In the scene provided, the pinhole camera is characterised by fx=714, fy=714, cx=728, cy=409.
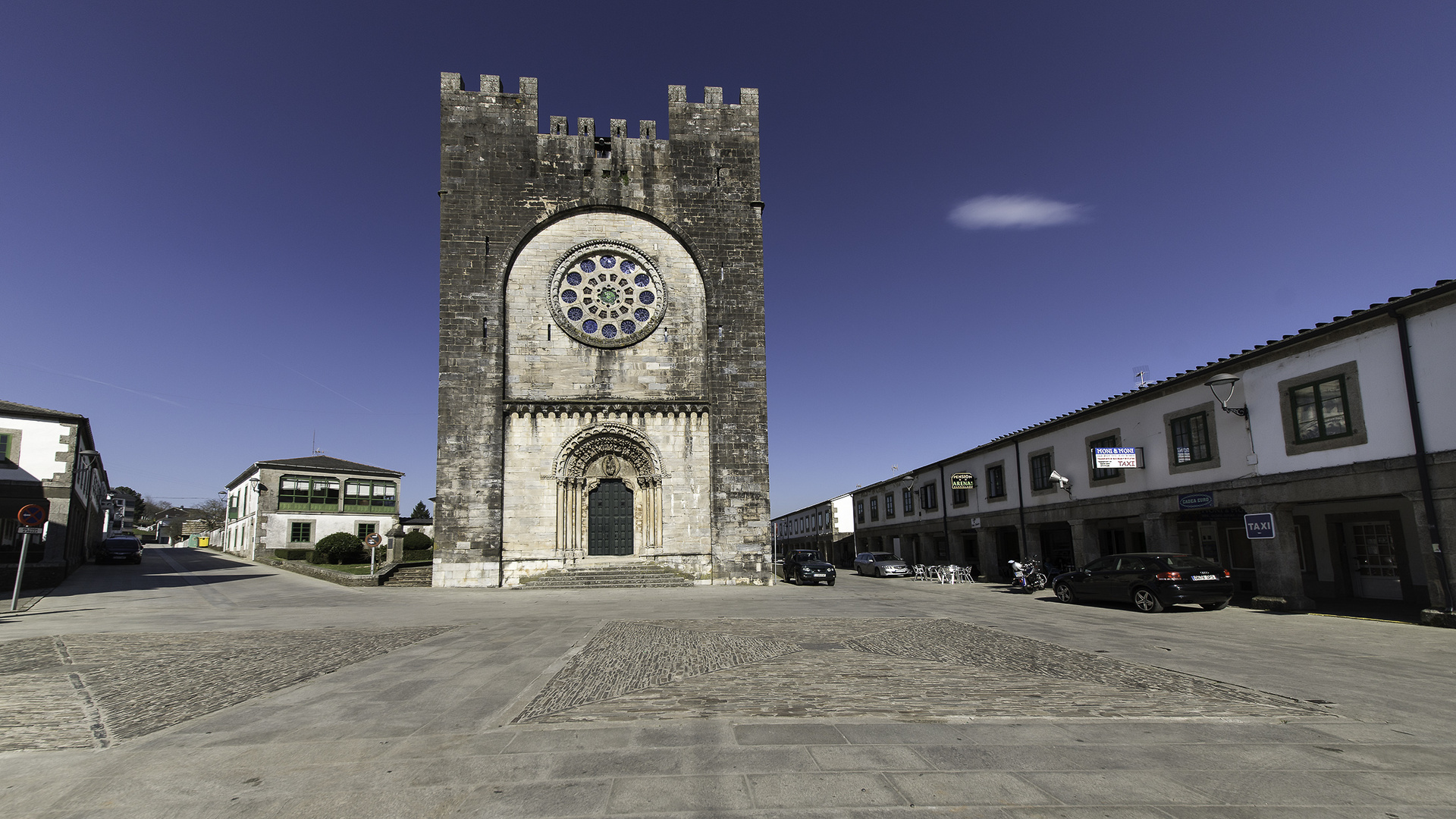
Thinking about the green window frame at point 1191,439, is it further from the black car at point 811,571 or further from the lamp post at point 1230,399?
the black car at point 811,571

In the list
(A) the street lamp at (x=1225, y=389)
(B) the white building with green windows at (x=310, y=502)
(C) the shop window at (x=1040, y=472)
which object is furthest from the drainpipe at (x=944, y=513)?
(B) the white building with green windows at (x=310, y=502)

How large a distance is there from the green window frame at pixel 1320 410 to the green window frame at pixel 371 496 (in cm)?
5137

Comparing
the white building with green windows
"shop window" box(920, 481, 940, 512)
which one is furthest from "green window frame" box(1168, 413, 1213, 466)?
the white building with green windows

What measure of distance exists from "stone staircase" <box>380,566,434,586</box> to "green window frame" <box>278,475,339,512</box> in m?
27.1

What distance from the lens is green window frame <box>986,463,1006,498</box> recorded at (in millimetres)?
27094

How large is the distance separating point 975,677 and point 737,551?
16037 millimetres

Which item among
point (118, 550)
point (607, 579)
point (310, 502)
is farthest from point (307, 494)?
point (607, 579)

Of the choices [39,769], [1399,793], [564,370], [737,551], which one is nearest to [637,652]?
[39,769]

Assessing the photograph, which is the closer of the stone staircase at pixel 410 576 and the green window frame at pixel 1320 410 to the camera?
the green window frame at pixel 1320 410

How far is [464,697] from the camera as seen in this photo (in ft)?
22.8

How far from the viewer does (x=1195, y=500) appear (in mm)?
17188

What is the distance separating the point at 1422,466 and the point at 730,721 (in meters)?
13.6

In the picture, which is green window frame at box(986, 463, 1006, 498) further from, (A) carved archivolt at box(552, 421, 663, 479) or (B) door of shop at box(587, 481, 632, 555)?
(B) door of shop at box(587, 481, 632, 555)

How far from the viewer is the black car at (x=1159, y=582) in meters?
14.7
